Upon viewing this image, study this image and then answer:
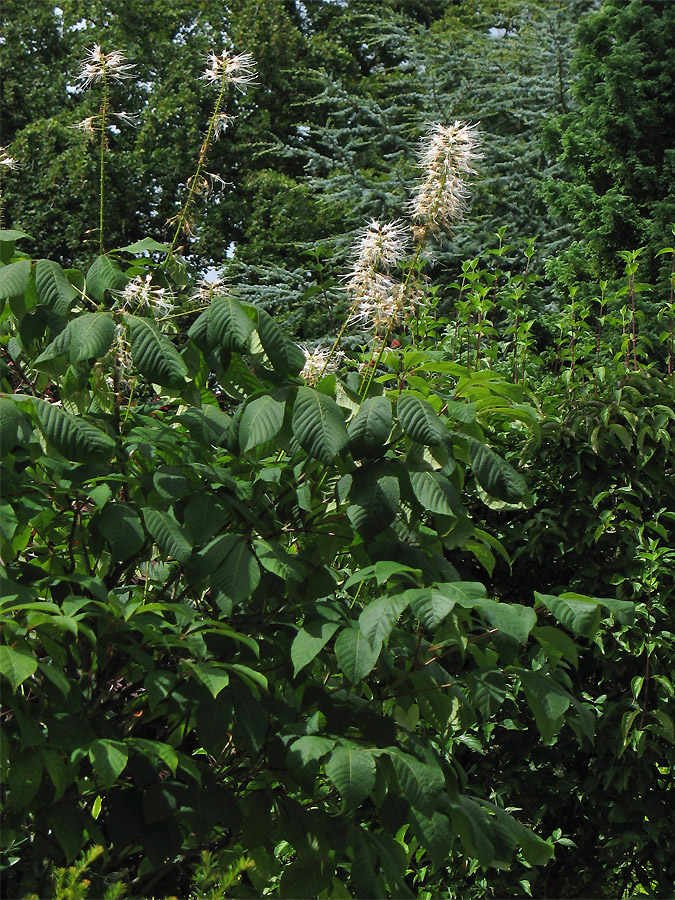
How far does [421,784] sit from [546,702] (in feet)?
0.93

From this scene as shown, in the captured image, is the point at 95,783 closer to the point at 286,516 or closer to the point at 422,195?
the point at 286,516

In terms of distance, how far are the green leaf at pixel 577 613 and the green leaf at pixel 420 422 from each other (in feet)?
1.12

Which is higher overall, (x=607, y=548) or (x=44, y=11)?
(x=44, y=11)

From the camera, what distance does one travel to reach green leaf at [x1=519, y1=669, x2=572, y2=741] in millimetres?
1781

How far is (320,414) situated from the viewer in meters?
1.80

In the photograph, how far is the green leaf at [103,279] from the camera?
1.99m

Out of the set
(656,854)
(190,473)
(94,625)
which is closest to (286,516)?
(190,473)

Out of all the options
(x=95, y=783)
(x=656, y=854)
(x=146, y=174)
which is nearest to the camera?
(x=95, y=783)

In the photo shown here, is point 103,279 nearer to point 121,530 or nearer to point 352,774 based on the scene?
point 121,530

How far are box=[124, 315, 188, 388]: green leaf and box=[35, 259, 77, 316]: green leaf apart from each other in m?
0.16

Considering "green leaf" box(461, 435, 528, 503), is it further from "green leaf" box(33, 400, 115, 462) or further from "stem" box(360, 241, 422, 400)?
"green leaf" box(33, 400, 115, 462)

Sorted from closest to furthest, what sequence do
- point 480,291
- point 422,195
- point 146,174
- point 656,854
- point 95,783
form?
point 95,783 → point 422,195 → point 656,854 → point 480,291 → point 146,174

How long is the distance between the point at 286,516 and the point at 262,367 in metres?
0.35

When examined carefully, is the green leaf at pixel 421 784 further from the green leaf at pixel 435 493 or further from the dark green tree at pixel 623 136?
the dark green tree at pixel 623 136
